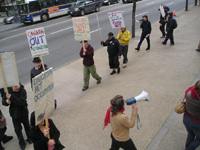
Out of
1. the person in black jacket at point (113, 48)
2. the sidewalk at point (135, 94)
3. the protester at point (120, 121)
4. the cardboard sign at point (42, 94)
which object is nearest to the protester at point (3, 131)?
the sidewalk at point (135, 94)

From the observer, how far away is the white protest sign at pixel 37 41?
199 inches

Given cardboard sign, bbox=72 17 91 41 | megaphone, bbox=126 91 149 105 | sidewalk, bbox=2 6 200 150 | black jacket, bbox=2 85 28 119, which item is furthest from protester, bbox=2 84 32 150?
cardboard sign, bbox=72 17 91 41

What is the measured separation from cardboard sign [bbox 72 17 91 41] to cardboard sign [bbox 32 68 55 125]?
3452 mm

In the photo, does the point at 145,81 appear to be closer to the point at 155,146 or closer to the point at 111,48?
the point at 111,48

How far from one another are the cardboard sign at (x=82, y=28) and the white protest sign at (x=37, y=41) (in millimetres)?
1631

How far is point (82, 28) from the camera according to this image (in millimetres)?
6500

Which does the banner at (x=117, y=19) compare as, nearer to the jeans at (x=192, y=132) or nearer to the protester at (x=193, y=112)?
the protester at (x=193, y=112)

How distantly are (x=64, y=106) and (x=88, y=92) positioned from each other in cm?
104

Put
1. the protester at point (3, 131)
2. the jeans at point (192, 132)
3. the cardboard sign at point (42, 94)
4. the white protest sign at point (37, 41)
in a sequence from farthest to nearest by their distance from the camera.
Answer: the white protest sign at point (37, 41), the protester at point (3, 131), the jeans at point (192, 132), the cardboard sign at point (42, 94)

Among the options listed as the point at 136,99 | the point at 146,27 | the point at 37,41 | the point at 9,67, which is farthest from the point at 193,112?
the point at 146,27

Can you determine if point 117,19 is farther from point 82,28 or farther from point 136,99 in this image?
point 136,99

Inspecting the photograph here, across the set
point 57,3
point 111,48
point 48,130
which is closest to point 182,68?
point 111,48

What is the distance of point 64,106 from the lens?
20.4 ft

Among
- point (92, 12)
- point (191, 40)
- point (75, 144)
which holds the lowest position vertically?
point (75, 144)
